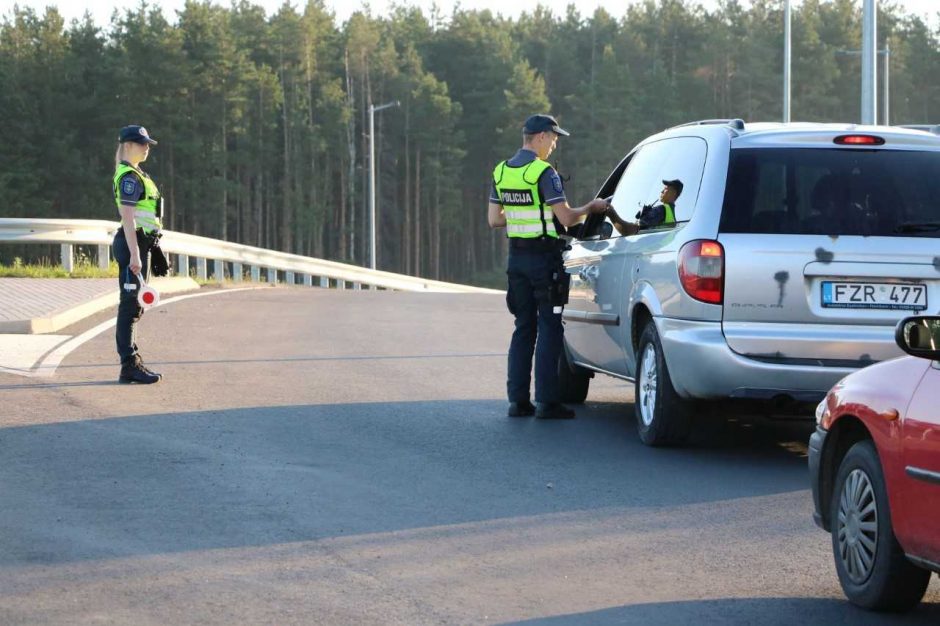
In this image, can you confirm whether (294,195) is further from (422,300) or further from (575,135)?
(422,300)

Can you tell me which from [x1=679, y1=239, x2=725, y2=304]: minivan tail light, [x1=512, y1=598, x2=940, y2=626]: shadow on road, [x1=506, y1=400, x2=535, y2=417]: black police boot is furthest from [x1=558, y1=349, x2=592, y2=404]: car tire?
[x1=512, y1=598, x2=940, y2=626]: shadow on road

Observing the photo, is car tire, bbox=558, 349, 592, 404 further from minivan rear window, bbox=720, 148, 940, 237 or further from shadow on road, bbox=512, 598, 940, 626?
shadow on road, bbox=512, 598, 940, 626

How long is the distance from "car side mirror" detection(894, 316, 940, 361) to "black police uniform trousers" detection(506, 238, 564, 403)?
5.43 metres

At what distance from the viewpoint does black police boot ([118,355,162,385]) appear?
1169 centimetres

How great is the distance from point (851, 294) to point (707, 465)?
1.24 m

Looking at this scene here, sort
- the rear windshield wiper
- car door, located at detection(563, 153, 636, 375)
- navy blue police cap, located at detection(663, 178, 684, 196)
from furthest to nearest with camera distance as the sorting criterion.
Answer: car door, located at detection(563, 153, 636, 375) < navy blue police cap, located at detection(663, 178, 684, 196) < the rear windshield wiper

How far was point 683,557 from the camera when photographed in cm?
621

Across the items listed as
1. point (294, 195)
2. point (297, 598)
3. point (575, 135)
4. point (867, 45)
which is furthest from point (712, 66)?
point (297, 598)

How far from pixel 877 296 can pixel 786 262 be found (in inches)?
20.7

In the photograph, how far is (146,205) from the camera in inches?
463

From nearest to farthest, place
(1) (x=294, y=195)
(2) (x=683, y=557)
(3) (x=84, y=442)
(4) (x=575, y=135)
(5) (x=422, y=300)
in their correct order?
(2) (x=683, y=557), (3) (x=84, y=442), (5) (x=422, y=300), (1) (x=294, y=195), (4) (x=575, y=135)

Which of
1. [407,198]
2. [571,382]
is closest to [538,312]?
[571,382]

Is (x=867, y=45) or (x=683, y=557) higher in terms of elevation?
(x=867, y=45)

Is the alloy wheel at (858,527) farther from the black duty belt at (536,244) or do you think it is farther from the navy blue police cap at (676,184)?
the black duty belt at (536,244)
